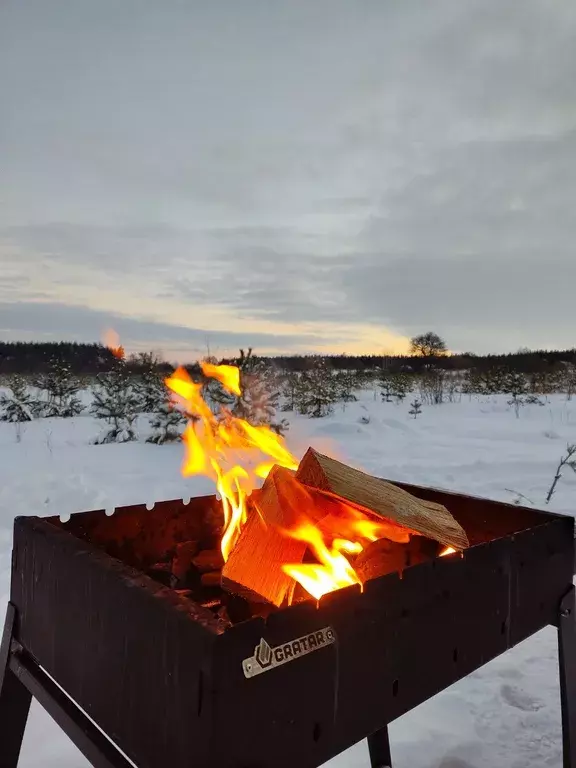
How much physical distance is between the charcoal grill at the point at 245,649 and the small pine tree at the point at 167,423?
7.39 metres

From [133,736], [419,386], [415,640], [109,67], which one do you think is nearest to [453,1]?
[109,67]

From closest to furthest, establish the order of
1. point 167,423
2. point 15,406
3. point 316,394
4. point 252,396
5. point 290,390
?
point 167,423, point 252,396, point 15,406, point 316,394, point 290,390

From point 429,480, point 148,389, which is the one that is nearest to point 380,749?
point 429,480

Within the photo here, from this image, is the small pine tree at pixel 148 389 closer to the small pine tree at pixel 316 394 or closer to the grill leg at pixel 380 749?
the small pine tree at pixel 316 394

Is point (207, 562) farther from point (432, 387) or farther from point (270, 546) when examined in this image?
point (432, 387)

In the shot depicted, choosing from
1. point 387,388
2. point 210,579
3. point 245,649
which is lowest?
point 210,579

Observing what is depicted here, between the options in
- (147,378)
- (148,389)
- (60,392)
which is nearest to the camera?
(147,378)

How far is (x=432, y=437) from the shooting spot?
9.00 m

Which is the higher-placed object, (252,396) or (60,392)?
(252,396)

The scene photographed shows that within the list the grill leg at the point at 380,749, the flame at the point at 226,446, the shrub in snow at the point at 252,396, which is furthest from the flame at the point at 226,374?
the shrub in snow at the point at 252,396

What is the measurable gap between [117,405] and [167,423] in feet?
5.27

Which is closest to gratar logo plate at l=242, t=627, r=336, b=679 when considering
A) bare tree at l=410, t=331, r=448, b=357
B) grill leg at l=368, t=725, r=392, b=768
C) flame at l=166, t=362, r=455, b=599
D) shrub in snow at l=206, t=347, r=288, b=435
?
flame at l=166, t=362, r=455, b=599

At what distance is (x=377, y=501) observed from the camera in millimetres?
1514

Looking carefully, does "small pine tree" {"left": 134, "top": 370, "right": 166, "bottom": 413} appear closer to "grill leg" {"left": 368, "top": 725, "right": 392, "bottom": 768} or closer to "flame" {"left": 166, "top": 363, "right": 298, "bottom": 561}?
"flame" {"left": 166, "top": 363, "right": 298, "bottom": 561}
